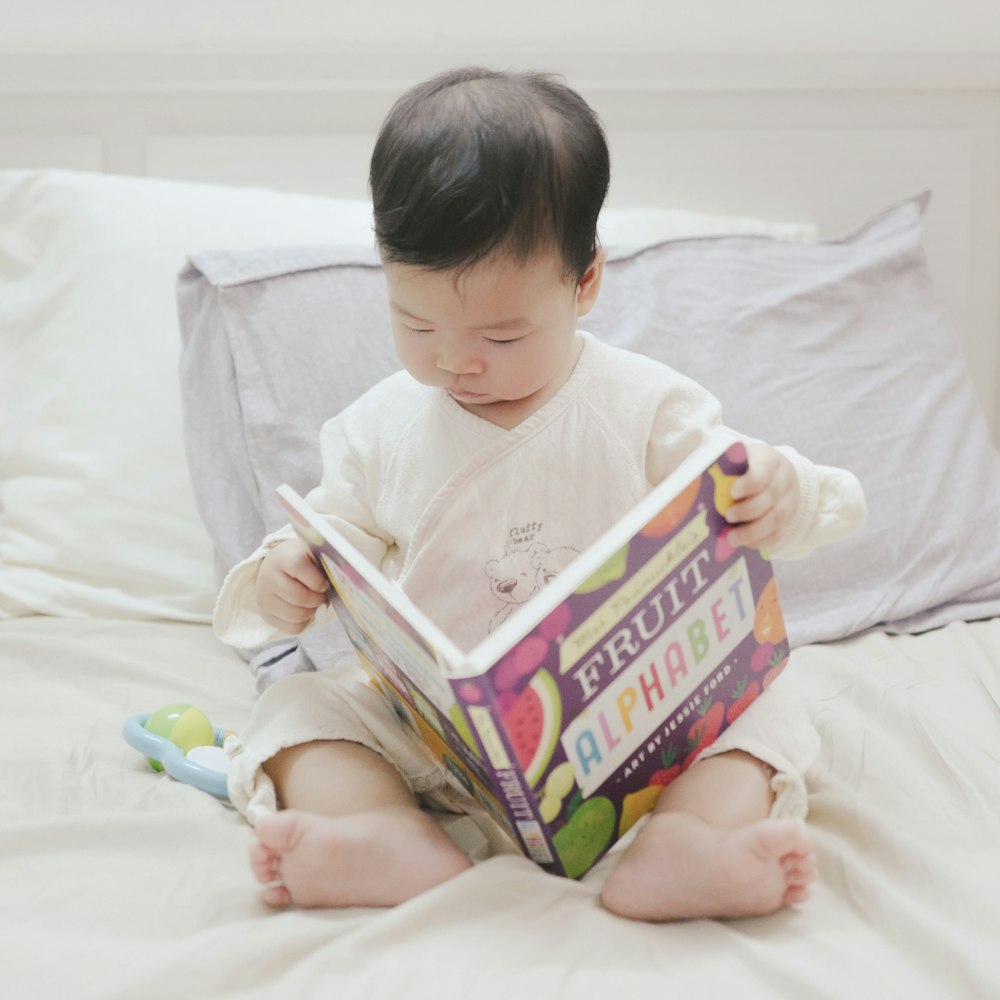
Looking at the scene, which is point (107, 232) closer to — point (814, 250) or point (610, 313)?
point (610, 313)

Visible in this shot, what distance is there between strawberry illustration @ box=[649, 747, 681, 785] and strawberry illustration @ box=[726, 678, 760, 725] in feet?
0.17

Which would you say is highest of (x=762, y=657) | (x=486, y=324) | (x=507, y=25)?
(x=507, y=25)

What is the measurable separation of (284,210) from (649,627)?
33.2 inches

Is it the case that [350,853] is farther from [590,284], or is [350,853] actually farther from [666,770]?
[590,284]

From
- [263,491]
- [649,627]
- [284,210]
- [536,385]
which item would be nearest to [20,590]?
[263,491]

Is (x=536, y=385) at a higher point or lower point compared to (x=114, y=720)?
higher

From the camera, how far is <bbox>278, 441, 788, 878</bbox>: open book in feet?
2.19

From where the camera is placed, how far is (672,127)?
169 cm

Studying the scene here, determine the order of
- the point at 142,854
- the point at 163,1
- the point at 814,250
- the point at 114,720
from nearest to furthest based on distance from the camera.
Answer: the point at 142,854 < the point at 114,720 < the point at 814,250 < the point at 163,1

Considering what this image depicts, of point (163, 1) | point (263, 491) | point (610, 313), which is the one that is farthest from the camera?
point (163, 1)

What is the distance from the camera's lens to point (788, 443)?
1272 mm

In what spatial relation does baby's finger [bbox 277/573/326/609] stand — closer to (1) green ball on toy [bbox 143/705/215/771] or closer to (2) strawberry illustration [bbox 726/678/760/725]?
(1) green ball on toy [bbox 143/705/215/771]

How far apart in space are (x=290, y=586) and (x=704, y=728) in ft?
0.96

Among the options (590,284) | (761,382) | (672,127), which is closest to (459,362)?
(590,284)
